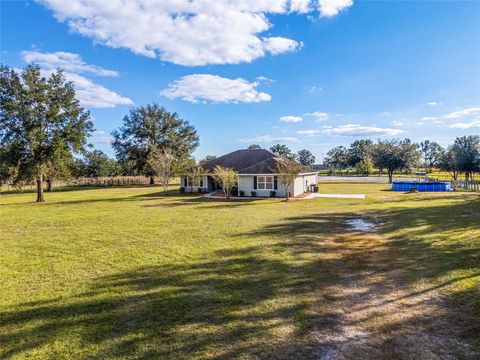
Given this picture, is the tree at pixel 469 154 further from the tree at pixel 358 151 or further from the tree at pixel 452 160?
the tree at pixel 358 151

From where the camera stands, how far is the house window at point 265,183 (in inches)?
1101

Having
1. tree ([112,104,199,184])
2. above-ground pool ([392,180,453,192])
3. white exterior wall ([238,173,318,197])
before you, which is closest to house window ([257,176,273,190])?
white exterior wall ([238,173,318,197])

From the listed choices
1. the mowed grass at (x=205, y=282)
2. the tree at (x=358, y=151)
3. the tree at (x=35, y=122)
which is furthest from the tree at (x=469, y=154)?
the tree at (x=358, y=151)

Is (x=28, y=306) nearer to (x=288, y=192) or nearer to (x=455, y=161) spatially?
(x=288, y=192)

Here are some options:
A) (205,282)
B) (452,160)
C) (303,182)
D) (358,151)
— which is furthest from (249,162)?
(358,151)

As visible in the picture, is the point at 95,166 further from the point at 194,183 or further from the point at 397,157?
the point at 397,157

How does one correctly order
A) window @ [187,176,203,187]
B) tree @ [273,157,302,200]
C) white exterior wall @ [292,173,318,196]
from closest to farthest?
1. tree @ [273,157,302,200]
2. white exterior wall @ [292,173,318,196]
3. window @ [187,176,203,187]

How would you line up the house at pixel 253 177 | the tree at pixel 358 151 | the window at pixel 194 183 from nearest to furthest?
1. the house at pixel 253 177
2. the window at pixel 194 183
3. the tree at pixel 358 151

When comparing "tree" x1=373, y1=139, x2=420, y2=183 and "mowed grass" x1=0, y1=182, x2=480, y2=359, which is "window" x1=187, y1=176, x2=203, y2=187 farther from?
"tree" x1=373, y1=139, x2=420, y2=183

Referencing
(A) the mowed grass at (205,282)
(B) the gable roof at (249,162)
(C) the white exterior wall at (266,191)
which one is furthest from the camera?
(B) the gable roof at (249,162)

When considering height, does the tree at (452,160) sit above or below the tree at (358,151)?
below

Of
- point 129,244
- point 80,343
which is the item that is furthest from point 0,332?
point 129,244

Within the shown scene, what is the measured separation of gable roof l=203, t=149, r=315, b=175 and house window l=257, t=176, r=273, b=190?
1.80 ft

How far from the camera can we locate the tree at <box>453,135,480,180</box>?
38969mm
